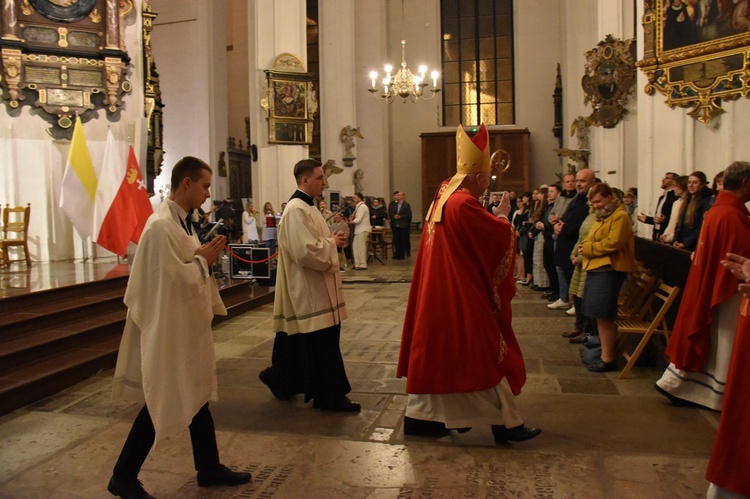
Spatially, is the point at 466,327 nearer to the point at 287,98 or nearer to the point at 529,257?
the point at 529,257

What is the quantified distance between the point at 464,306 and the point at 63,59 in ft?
34.5

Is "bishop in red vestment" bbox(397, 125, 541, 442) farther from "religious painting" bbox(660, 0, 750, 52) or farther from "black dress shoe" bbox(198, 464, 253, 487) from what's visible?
"religious painting" bbox(660, 0, 750, 52)

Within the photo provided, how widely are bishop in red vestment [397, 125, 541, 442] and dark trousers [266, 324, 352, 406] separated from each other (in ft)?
2.62

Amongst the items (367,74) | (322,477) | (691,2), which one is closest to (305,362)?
(322,477)

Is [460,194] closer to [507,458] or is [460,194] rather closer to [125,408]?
[507,458]

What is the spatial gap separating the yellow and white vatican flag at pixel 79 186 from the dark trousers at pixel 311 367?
6.15 metres

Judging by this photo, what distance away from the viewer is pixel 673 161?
8.55 meters

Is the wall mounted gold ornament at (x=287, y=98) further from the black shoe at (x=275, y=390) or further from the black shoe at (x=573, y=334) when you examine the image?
the black shoe at (x=275, y=390)

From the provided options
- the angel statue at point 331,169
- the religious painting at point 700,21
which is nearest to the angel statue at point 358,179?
the angel statue at point 331,169

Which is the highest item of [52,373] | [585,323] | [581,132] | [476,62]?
[476,62]

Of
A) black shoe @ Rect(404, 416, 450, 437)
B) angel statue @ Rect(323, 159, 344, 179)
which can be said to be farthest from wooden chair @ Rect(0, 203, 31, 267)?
angel statue @ Rect(323, 159, 344, 179)

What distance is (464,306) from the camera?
3.64 m

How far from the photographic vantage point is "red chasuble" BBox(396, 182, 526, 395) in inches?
143

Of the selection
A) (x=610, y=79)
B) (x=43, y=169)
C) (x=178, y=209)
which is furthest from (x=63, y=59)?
(x=610, y=79)
